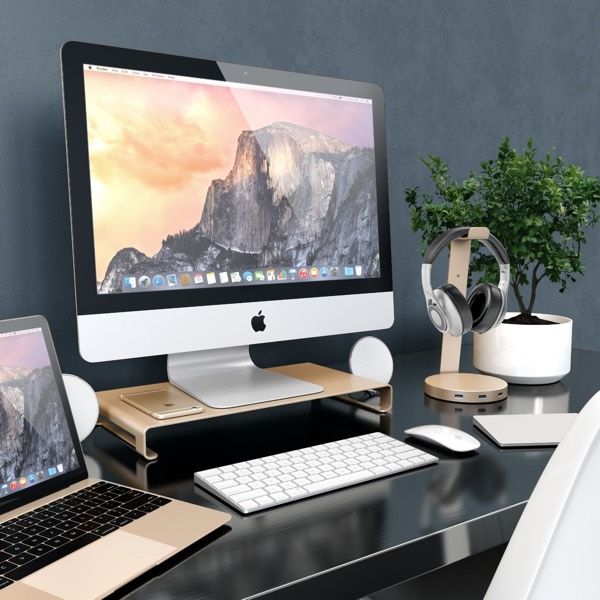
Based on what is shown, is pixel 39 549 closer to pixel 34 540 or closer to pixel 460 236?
pixel 34 540

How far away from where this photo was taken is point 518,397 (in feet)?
4.43

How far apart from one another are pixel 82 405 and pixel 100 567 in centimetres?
39

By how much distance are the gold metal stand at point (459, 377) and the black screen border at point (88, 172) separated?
0.23 meters

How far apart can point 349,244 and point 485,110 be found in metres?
0.87

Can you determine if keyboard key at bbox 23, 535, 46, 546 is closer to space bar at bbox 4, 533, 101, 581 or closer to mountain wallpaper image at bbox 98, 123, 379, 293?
space bar at bbox 4, 533, 101, 581

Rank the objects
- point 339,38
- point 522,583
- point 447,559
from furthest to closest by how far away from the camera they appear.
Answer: point 339,38 < point 447,559 < point 522,583

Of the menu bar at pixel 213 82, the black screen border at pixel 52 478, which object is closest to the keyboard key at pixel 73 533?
the black screen border at pixel 52 478

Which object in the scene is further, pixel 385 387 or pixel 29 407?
pixel 385 387

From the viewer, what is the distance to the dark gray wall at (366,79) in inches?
47.4

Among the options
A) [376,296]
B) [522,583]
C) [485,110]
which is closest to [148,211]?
[376,296]

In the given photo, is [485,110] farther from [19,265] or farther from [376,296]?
[19,265]

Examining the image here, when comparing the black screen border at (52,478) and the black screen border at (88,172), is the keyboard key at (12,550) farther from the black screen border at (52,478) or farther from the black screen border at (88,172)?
the black screen border at (88,172)

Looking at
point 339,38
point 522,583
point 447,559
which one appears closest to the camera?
point 522,583

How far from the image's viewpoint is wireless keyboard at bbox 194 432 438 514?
0.84 meters
